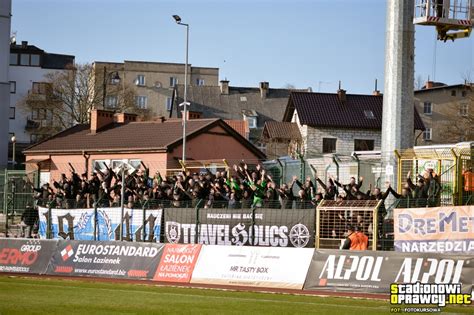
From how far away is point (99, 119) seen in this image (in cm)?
5297

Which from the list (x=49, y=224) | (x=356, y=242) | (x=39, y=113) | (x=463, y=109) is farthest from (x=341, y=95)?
(x=356, y=242)

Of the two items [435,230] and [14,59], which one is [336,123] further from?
[435,230]

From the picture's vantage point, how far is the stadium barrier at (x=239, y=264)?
67.4 ft

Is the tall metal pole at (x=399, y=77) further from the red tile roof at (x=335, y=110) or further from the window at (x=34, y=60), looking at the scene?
the window at (x=34, y=60)

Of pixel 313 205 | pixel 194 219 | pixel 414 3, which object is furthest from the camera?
pixel 414 3

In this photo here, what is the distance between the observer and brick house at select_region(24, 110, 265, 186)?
153ft

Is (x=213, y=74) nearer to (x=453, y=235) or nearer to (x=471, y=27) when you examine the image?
(x=471, y=27)

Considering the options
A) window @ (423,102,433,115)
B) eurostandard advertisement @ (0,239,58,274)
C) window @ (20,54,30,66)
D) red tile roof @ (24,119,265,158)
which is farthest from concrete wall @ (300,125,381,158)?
eurostandard advertisement @ (0,239,58,274)

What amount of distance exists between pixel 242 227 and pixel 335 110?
47.5 m

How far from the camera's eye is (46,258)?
27875 mm

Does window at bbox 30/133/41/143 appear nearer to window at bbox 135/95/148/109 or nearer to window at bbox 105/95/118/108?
window at bbox 105/95/118/108

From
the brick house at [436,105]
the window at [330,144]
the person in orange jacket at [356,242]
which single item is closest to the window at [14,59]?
the window at [330,144]

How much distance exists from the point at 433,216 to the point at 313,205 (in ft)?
13.0

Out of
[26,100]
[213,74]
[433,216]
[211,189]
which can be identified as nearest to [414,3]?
[211,189]
